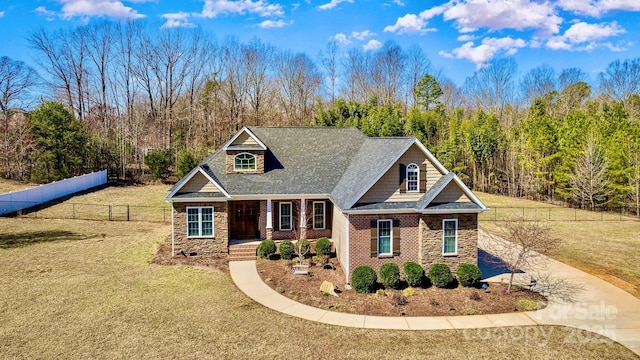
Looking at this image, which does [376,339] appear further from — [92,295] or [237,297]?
[92,295]

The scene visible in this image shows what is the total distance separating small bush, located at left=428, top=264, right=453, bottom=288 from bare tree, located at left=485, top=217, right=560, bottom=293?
234 cm

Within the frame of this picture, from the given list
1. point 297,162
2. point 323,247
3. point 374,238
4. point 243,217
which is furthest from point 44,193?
point 374,238

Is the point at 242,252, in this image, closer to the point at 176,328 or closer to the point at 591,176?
the point at 176,328

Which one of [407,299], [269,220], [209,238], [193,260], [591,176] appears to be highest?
[591,176]

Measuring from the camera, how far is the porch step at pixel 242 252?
63.8 ft

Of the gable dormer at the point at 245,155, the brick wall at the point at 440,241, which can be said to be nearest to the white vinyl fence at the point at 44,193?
the gable dormer at the point at 245,155

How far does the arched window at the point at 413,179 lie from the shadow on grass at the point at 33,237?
753 inches

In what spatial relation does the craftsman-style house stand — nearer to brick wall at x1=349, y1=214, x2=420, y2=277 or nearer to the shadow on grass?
brick wall at x1=349, y1=214, x2=420, y2=277

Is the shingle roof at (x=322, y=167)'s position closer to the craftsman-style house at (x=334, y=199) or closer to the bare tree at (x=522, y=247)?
the craftsman-style house at (x=334, y=199)

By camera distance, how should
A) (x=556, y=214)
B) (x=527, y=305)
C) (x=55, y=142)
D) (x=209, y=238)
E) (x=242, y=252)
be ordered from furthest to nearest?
(x=55, y=142) < (x=556, y=214) < (x=242, y=252) < (x=209, y=238) < (x=527, y=305)

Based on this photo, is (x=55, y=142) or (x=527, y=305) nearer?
(x=527, y=305)

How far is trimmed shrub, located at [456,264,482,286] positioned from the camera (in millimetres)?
15852

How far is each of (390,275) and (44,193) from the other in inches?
1208

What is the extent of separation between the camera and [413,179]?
16797mm
